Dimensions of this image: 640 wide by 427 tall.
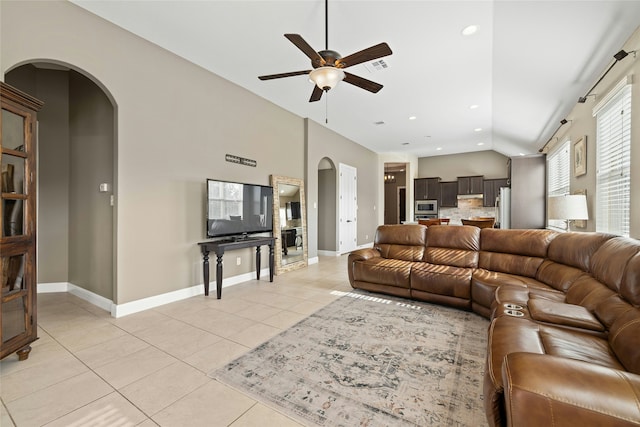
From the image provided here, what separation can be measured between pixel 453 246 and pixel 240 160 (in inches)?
135

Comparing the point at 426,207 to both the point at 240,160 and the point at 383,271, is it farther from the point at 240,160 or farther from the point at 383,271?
the point at 240,160

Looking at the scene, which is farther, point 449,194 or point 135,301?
point 449,194

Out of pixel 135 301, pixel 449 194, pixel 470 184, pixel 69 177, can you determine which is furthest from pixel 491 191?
pixel 69 177

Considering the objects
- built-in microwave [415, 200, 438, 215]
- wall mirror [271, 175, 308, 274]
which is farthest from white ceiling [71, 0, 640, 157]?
built-in microwave [415, 200, 438, 215]

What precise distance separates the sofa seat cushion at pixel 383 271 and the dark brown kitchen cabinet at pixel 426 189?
639cm

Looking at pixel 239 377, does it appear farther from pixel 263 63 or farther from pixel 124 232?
pixel 263 63

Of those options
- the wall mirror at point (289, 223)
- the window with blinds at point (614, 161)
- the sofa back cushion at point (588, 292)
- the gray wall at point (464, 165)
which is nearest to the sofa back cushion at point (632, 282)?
the sofa back cushion at point (588, 292)

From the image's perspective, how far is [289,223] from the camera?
17.3 ft

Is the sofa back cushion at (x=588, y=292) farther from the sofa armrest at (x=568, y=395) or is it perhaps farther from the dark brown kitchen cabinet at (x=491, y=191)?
the dark brown kitchen cabinet at (x=491, y=191)

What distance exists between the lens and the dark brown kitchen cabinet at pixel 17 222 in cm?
195

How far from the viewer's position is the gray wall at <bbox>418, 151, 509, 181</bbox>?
29.7 ft

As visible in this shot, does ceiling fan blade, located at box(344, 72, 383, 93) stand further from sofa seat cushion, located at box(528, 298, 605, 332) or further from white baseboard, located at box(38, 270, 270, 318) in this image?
white baseboard, located at box(38, 270, 270, 318)

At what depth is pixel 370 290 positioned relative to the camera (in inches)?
151

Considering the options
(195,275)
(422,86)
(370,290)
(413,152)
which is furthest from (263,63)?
(413,152)
